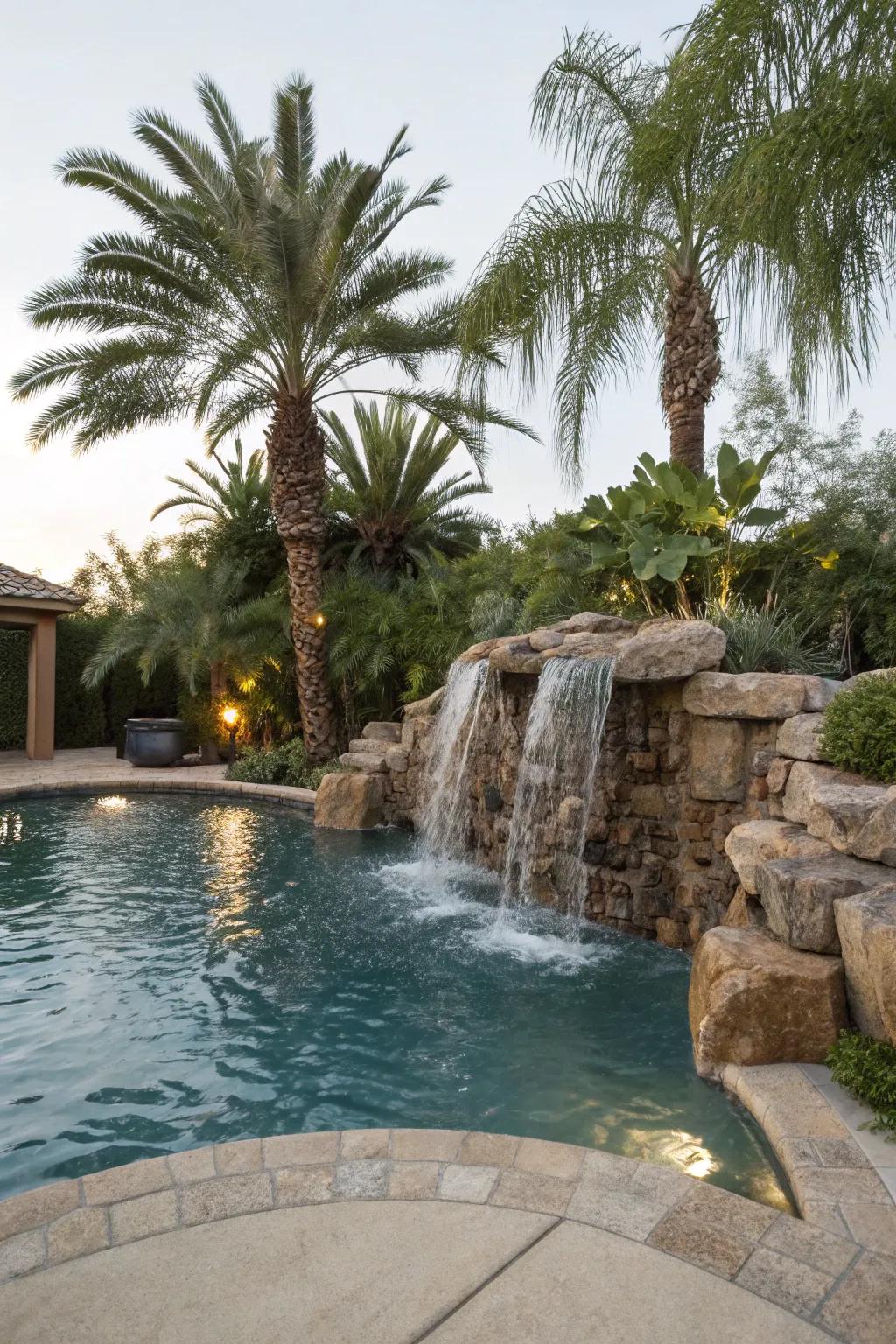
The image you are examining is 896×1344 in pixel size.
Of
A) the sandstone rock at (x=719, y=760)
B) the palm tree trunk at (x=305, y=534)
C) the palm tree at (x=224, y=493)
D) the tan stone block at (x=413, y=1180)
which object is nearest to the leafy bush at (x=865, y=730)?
the sandstone rock at (x=719, y=760)

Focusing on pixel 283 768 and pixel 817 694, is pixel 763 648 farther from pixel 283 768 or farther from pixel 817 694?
pixel 283 768

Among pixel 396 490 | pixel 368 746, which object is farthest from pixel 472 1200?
pixel 396 490

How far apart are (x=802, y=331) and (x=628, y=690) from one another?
3.76 metres

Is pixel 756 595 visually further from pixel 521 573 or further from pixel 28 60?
pixel 28 60

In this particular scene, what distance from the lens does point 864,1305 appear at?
211 cm

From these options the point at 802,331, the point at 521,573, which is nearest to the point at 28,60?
the point at 521,573

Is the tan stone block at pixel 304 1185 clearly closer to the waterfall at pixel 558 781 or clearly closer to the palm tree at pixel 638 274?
the waterfall at pixel 558 781

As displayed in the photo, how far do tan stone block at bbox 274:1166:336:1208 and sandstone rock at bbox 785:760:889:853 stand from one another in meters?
2.99

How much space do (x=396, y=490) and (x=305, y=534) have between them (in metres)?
3.54

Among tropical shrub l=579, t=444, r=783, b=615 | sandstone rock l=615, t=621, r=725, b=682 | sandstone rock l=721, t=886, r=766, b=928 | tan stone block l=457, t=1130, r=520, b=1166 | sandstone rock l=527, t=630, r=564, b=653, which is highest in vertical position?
tropical shrub l=579, t=444, r=783, b=615

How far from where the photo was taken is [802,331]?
743 cm

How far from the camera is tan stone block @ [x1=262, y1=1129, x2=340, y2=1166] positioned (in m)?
2.79

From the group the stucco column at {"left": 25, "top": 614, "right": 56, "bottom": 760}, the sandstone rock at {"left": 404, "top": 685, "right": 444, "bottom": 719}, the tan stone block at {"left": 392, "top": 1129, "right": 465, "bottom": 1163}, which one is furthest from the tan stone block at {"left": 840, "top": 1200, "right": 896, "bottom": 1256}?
the stucco column at {"left": 25, "top": 614, "right": 56, "bottom": 760}

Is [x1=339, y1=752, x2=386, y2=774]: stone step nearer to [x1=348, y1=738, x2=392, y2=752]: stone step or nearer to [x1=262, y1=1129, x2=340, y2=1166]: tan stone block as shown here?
[x1=348, y1=738, x2=392, y2=752]: stone step
